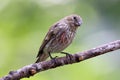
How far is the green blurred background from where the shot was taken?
22.9 ft

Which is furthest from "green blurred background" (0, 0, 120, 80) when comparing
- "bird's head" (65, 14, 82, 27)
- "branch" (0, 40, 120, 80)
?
"branch" (0, 40, 120, 80)

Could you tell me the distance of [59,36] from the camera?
6.09 meters

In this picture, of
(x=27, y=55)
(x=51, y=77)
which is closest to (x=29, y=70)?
(x=51, y=77)

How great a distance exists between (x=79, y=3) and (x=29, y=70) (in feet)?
14.9

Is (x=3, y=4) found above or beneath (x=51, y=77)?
above

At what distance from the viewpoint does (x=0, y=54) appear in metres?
8.30

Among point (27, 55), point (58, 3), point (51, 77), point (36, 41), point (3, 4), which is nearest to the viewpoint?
point (51, 77)

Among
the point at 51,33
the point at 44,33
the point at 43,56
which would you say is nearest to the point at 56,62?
the point at 43,56

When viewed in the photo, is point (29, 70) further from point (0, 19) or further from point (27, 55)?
point (0, 19)

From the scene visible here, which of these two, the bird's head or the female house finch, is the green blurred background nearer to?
the female house finch

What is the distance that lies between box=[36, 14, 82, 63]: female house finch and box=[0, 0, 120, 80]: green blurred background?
62cm

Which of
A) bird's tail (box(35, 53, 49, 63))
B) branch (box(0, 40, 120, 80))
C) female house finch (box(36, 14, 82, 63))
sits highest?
female house finch (box(36, 14, 82, 63))

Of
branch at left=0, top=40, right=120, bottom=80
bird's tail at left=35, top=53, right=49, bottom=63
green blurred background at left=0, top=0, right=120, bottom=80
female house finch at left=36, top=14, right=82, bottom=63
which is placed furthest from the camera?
green blurred background at left=0, top=0, right=120, bottom=80

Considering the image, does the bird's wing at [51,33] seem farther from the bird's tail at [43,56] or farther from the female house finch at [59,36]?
the bird's tail at [43,56]
